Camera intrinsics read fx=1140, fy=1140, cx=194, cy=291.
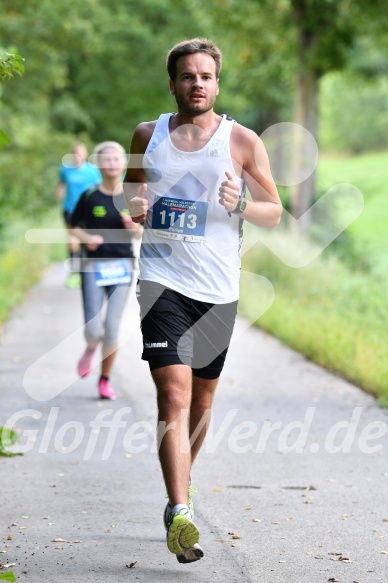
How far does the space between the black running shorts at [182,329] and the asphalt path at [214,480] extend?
885 millimetres

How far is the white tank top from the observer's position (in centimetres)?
513

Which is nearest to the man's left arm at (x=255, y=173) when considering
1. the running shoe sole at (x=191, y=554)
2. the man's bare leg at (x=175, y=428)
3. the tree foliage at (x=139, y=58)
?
the man's bare leg at (x=175, y=428)

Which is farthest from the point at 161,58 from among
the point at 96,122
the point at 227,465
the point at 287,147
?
the point at 227,465

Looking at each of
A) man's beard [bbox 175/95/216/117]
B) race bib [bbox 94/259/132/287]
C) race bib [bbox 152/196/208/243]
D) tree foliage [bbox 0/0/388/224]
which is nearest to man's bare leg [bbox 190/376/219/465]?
race bib [bbox 152/196/208/243]

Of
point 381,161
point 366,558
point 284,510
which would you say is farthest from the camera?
point 381,161

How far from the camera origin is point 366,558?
5.12 metres

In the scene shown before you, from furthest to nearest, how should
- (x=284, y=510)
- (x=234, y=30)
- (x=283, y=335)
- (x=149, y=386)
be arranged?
(x=234, y=30) < (x=283, y=335) < (x=149, y=386) < (x=284, y=510)

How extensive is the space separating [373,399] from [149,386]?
208cm

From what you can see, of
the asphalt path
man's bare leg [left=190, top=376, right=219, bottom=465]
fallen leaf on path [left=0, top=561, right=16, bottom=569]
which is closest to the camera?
fallen leaf on path [left=0, top=561, right=16, bottom=569]

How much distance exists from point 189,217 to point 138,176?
440 mm

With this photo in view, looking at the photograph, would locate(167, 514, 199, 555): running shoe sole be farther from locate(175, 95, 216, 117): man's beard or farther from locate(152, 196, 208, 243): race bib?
locate(175, 95, 216, 117): man's beard

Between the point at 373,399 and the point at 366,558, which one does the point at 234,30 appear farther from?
the point at 366,558

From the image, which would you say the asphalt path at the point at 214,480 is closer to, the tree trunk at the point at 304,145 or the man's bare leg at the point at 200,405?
the man's bare leg at the point at 200,405

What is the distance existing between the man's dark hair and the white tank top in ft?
0.94
